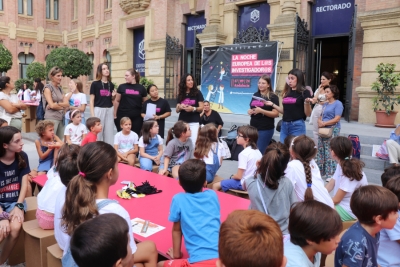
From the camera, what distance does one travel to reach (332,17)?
11148 mm

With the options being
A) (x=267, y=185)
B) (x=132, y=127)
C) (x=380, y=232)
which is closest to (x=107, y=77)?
(x=132, y=127)

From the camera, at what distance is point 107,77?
22.5 feet

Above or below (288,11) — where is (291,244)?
below

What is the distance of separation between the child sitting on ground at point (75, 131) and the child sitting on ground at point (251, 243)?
17.7 ft

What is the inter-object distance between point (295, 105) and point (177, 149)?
6.38 feet

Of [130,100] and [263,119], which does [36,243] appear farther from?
[130,100]

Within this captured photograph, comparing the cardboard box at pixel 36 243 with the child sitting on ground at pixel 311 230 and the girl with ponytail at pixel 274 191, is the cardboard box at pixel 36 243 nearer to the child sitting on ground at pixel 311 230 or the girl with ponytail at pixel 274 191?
the girl with ponytail at pixel 274 191

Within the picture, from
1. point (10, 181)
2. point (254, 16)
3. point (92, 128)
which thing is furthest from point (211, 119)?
point (254, 16)

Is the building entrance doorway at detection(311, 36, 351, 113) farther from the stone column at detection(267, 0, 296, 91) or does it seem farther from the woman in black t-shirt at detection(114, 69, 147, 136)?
the woman in black t-shirt at detection(114, 69, 147, 136)

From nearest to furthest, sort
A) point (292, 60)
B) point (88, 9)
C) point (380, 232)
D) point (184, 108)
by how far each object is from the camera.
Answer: point (380, 232) → point (184, 108) → point (292, 60) → point (88, 9)

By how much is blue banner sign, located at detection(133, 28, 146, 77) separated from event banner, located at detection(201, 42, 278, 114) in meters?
4.84

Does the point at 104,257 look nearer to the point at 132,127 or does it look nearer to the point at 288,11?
the point at 132,127

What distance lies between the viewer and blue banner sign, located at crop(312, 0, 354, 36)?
10.8 metres

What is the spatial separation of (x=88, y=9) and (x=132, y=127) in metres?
20.1
